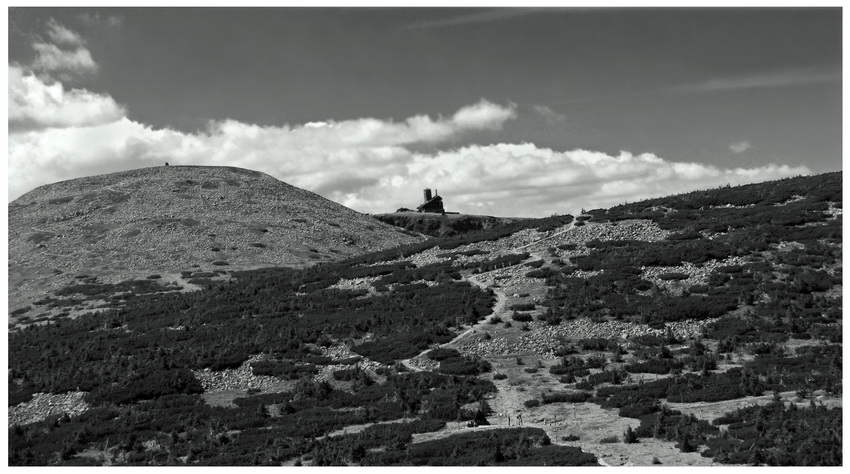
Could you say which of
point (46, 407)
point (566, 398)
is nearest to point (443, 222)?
point (46, 407)

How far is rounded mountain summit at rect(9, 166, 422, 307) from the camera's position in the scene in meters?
72.0

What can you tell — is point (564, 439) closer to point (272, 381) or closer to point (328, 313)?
point (272, 381)

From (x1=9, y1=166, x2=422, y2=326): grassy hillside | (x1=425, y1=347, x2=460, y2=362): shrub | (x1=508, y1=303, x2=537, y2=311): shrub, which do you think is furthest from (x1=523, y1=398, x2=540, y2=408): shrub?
(x1=9, y1=166, x2=422, y2=326): grassy hillside

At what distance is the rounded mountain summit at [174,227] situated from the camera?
236 feet

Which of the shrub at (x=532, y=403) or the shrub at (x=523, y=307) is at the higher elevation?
the shrub at (x=523, y=307)

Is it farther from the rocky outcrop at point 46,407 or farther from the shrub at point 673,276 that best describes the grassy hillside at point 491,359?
the shrub at point 673,276

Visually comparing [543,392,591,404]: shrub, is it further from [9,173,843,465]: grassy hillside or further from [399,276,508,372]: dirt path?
[399,276,508,372]: dirt path

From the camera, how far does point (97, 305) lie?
174 ft

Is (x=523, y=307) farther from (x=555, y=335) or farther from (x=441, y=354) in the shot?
(x=441, y=354)

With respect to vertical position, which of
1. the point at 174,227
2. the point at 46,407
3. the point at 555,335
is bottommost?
the point at 46,407

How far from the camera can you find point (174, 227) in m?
84.4

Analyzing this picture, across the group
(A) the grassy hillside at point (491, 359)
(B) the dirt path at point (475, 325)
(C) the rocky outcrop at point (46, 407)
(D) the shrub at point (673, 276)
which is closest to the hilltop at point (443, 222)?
(A) the grassy hillside at point (491, 359)
